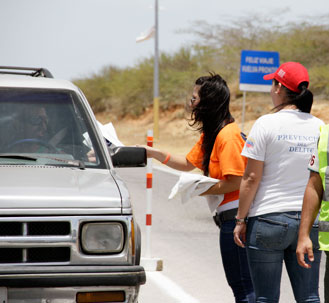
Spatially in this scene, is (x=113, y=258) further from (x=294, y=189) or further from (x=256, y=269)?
(x=294, y=189)

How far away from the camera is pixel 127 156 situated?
4.97 metres

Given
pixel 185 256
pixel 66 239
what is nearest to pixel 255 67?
pixel 185 256

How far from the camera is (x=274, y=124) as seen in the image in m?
4.14

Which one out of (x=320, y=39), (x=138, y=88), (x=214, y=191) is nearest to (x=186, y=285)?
(x=214, y=191)

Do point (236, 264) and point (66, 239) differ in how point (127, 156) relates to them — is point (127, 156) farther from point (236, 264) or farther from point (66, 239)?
point (66, 239)

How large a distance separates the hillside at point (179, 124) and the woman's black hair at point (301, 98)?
24.8m

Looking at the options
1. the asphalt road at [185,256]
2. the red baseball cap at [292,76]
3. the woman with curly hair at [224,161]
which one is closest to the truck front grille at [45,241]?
the woman with curly hair at [224,161]

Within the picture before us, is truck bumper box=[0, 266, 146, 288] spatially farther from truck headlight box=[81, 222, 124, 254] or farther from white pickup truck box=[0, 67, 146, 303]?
truck headlight box=[81, 222, 124, 254]

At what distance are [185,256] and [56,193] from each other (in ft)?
15.4

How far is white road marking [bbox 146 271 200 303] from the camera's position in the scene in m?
6.52

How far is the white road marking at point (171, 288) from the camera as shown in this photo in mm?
6520

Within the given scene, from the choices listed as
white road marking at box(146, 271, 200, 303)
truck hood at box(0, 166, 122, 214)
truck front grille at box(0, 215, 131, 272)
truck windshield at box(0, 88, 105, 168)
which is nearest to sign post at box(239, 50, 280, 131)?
white road marking at box(146, 271, 200, 303)

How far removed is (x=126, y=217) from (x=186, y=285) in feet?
10.7

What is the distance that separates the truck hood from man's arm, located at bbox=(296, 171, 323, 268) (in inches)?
39.2
